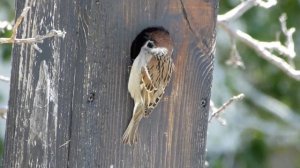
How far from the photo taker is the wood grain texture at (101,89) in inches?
151

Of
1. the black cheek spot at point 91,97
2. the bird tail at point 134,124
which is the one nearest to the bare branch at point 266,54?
the bird tail at point 134,124

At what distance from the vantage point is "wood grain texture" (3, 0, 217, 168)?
12.6ft

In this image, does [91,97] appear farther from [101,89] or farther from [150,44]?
[150,44]

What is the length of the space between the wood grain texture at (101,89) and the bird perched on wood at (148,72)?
4 centimetres

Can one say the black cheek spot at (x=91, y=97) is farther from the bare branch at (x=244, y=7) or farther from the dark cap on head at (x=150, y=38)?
the bare branch at (x=244, y=7)

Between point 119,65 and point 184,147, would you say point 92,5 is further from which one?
point 184,147

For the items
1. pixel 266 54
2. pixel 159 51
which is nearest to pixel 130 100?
pixel 159 51

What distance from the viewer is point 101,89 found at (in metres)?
3.84

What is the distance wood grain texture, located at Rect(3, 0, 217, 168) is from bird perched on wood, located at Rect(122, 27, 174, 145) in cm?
4

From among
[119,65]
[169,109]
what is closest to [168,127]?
[169,109]

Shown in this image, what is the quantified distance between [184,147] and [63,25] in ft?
2.38

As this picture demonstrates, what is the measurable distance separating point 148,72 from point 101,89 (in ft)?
0.71

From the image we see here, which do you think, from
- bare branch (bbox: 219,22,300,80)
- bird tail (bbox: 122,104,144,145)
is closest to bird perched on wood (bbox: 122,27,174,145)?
bird tail (bbox: 122,104,144,145)

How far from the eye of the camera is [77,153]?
3.83m
